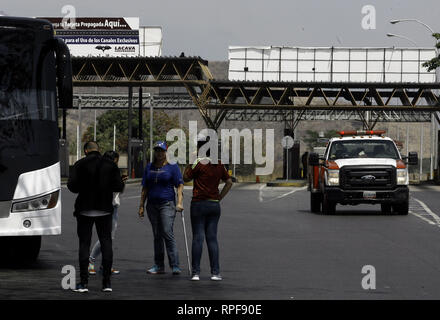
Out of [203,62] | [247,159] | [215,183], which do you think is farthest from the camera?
[247,159]

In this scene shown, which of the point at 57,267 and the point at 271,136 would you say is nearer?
the point at 57,267

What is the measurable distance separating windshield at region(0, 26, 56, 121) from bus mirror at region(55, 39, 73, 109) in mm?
506

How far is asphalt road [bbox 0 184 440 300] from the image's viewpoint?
41.5 feet

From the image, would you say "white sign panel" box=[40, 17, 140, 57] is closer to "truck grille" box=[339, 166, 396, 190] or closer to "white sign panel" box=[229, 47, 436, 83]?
"white sign panel" box=[229, 47, 436, 83]

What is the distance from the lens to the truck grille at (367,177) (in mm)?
30109

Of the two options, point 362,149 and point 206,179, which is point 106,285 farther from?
point 362,149

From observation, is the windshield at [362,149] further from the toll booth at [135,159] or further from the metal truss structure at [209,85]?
the toll booth at [135,159]

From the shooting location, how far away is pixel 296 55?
7838 centimetres

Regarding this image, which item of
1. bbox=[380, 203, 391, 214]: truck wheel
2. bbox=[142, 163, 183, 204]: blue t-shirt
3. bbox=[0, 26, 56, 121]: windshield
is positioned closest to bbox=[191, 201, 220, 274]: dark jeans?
bbox=[142, 163, 183, 204]: blue t-shirt

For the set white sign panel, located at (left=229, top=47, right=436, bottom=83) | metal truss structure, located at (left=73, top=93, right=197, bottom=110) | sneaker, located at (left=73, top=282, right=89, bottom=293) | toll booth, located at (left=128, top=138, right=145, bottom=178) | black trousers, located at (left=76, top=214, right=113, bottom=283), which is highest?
white sign panel, located at (left=229, top=47, right=436, bottom=83)

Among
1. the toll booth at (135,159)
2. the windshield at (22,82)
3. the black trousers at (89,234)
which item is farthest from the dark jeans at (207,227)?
the toll booth at (135,159)
